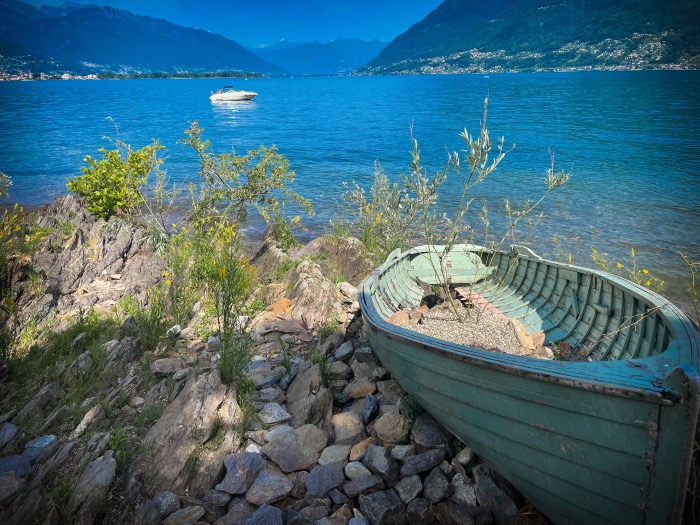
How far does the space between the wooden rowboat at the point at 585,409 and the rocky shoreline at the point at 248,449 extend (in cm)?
39

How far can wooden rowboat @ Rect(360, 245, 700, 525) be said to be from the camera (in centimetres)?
267

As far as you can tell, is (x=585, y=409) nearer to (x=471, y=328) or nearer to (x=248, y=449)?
(x=248, y=449)

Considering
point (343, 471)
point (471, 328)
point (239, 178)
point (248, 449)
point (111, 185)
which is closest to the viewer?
point (343, 471)

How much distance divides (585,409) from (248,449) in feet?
10.2

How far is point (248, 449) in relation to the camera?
446 centimetres

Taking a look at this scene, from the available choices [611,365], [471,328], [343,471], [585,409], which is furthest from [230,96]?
[585,409]

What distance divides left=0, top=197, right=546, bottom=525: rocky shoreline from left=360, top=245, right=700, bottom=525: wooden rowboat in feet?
1.27

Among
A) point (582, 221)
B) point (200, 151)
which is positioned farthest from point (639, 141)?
point (200, 151)

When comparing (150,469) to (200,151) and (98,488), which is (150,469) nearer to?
(98,488)

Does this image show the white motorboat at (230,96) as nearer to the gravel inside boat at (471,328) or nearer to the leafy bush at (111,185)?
the leafy bush at (111,185)

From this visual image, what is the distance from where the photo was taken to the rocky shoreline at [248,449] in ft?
11.9

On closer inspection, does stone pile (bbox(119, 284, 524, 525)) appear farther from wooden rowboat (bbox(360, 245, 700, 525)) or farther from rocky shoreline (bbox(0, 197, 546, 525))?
wooden rowboat (bbox(360, 245, 700, 525))

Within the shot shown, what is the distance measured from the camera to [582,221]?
48.0 ft

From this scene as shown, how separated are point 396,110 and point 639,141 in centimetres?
3636
